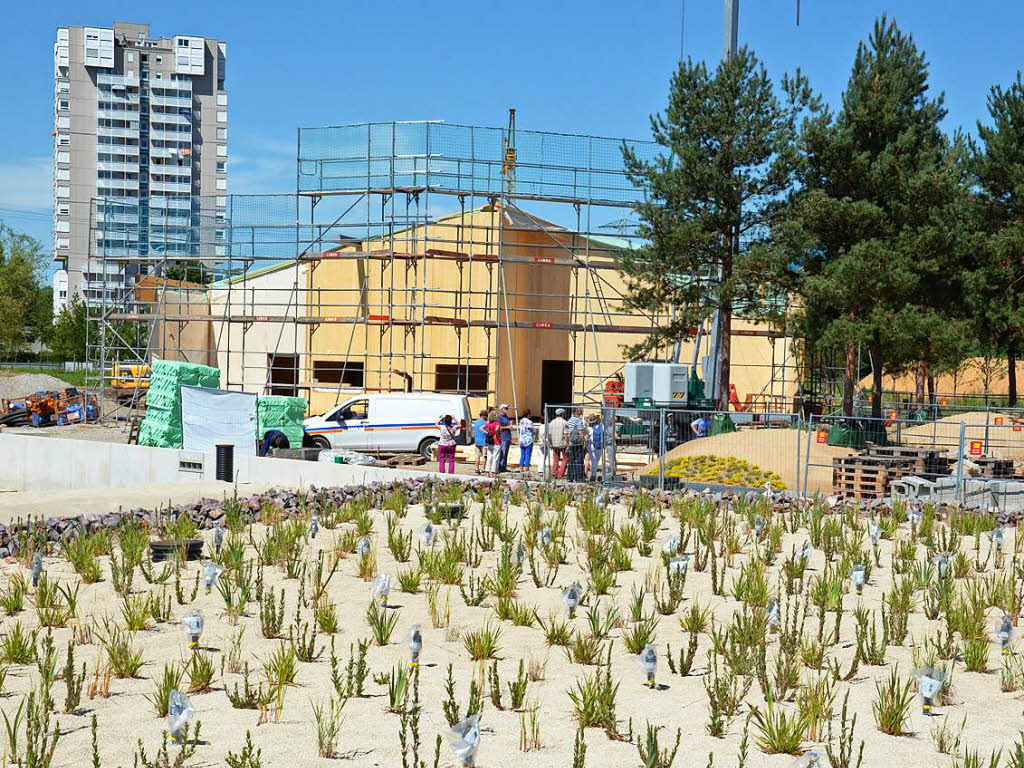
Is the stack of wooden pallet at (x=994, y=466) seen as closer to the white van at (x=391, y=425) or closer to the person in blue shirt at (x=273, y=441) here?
the white van at (x=391, y=425)

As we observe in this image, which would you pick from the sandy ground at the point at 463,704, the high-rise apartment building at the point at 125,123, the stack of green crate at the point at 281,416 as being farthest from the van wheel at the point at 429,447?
the high-rise apartment building at the point at 125,123

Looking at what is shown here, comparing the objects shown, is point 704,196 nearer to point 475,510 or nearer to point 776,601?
point 475,510

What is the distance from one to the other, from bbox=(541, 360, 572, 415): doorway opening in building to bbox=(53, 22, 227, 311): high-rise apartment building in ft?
271

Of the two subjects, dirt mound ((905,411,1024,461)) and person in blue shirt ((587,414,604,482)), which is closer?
person in blue shirt ((587,414,604,482))

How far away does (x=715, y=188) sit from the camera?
Result: 3022cm

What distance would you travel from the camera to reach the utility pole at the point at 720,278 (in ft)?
102

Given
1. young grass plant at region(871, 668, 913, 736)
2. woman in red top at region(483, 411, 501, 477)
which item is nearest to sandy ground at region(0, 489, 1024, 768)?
young grass plant at region(871, 668, 913, 736)

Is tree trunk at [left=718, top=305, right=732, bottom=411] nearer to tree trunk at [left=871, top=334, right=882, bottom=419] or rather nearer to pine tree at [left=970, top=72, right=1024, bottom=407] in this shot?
tree trunk at [left=871, top=334, right=882, bottom=419]

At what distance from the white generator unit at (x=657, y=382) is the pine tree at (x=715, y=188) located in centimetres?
168

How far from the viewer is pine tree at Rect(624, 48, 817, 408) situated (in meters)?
30.1

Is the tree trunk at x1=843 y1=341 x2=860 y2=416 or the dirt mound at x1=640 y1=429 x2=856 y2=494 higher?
the tree trunk at x1=843 y1=341 x2=860 y2=416

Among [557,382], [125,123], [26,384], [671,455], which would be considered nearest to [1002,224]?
[557,382]

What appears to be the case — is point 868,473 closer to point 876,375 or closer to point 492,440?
point 492,440

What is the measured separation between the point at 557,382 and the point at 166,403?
46.7ft
